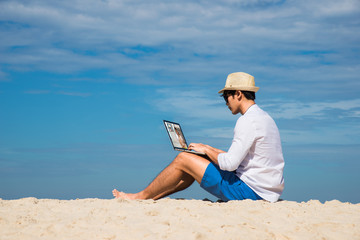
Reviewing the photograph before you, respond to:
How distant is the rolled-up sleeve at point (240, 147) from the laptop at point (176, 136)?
0.56 m

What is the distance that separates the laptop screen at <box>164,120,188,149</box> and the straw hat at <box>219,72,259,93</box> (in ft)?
2.94

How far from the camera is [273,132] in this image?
582 cm

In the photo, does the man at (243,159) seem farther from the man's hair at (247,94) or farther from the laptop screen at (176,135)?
the laptop screen at (176,135)

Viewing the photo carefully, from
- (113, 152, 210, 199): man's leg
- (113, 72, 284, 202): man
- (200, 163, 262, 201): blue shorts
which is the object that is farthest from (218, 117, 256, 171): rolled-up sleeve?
(113, 152, 210, 199): man's leg

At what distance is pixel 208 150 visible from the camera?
5.96 meters

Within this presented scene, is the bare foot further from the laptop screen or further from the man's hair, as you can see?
the man's hair

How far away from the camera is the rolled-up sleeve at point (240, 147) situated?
5.57m

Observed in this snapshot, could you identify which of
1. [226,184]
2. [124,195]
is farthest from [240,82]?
[124,195]

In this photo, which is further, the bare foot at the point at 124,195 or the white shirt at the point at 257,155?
the bare foot at the point at 124,195

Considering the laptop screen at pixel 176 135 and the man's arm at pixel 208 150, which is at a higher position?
the laptop screen at pixel 176 135

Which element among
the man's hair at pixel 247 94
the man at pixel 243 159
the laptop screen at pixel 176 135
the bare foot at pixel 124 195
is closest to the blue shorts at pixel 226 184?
the man at pixel 243 159

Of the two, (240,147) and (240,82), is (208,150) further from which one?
(240,82)

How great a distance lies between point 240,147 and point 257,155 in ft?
1.13

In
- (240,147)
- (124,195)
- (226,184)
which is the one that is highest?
(240,147)
